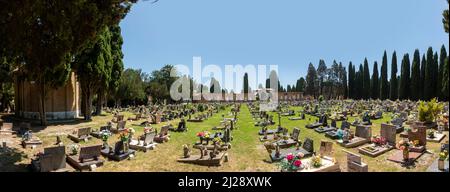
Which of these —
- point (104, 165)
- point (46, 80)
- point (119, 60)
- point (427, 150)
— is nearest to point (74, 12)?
point (104, 165)

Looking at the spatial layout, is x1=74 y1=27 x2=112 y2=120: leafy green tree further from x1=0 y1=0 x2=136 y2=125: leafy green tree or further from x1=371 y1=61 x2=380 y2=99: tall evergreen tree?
x1=371 y1=61 x2=380 y2=99: tall evergreen tree

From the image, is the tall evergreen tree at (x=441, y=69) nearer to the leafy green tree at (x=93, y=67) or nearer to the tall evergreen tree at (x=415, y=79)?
the tall evergreen tree at (x=415, y=79)

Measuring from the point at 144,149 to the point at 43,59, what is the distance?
7.25 metres

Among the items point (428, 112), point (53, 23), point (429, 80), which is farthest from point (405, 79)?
point (53, 23)

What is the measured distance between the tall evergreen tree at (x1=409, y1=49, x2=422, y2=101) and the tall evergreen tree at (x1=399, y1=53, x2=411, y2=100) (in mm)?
1399

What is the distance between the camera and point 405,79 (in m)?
55.3

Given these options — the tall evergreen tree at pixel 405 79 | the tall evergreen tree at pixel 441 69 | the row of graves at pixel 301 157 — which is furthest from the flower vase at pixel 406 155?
the tall evergreen tree at pixel 405 79

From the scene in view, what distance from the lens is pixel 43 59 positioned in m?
13.5

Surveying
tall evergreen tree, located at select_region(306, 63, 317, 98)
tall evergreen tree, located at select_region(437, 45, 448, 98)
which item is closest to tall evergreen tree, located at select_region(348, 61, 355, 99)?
tall evergreen tree, located at select_region(306, 63, 317, 98)

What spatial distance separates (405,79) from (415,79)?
8.37 ft

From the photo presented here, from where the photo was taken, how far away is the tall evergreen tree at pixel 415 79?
52375 mm

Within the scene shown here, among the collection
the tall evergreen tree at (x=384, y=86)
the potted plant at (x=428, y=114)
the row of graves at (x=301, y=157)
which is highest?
the tall evergreen tree at (x=384, y=86)

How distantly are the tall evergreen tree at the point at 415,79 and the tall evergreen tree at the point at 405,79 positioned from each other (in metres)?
1.40
